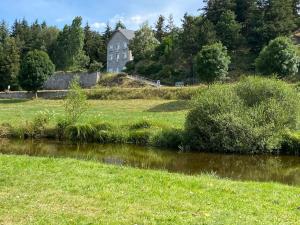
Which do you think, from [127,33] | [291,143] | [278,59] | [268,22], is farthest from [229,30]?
[291,143]

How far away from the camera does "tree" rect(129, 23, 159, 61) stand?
8438cm

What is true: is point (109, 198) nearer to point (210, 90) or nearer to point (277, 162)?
point (277, 162)

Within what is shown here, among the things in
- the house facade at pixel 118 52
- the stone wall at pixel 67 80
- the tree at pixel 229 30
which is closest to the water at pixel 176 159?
the stone wall at pixel 67 80

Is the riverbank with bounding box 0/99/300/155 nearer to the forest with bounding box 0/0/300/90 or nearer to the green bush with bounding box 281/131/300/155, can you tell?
the green bush with bounding box 281/131/300/155

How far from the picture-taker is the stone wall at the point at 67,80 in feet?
259

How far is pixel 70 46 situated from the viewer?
94875 millimetres

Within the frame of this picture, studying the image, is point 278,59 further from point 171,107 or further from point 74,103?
point 74,103

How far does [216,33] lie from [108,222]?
68761mm

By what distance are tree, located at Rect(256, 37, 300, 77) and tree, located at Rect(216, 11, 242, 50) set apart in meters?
18.3

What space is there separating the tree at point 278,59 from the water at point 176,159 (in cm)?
2948

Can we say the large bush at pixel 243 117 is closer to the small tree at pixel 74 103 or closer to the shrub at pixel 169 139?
the shrub at pixel 169 139

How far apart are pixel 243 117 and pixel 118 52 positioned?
262 ft

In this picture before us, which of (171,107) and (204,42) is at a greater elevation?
(204,42)

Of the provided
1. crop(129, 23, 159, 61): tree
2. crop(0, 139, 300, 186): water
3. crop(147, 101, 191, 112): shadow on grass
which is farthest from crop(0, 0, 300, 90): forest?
crop(0, 139, 300, 186): water
